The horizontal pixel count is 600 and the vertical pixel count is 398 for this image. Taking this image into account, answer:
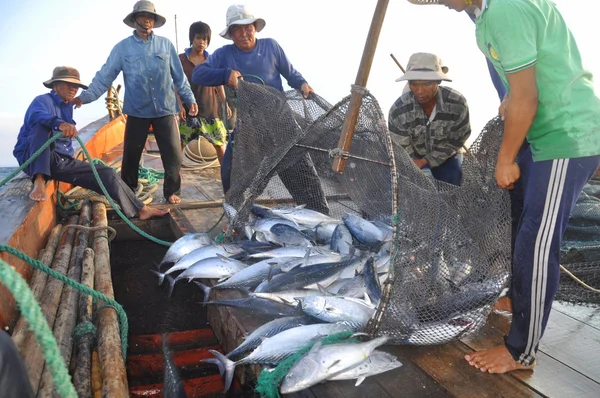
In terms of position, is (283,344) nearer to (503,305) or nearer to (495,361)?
(495,361)

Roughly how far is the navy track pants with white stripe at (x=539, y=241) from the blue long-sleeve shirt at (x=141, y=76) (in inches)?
199

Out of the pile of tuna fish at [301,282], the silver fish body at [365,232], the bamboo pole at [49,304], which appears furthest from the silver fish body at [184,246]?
the silver fish body at [365,232]

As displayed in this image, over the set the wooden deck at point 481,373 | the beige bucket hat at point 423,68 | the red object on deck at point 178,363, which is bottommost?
the red object on deck at point 178,363

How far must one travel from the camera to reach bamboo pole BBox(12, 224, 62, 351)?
3.07m

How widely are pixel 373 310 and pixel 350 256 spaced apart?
34.0 inches

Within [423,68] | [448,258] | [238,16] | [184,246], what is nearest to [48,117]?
[184,246]

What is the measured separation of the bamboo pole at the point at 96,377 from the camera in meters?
2.76

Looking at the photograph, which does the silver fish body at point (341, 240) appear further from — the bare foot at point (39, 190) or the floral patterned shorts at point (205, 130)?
the floral patterned shorts at point (205, 130)

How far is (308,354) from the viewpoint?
2758mm

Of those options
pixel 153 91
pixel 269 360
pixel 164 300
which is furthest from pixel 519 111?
pixel 153 91

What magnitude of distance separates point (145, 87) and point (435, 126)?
12.9 feet

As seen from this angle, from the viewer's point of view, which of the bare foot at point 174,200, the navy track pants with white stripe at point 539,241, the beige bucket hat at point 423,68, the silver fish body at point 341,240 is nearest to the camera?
the navy track pants with white stripe at point 539,241

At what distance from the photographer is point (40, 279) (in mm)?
4008

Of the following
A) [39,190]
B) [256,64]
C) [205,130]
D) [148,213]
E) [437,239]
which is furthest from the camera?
[205,130]
